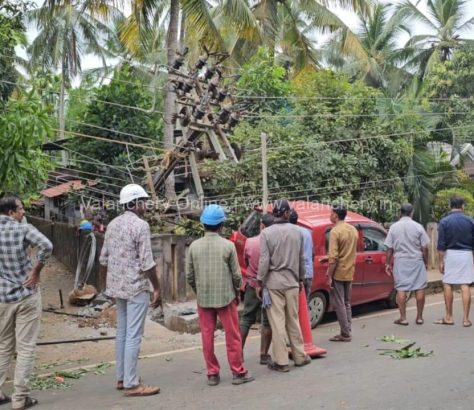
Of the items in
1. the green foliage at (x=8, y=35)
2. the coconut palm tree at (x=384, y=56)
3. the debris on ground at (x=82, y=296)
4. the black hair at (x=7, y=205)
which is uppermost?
the coconut palm tree at (x=384, y=56)

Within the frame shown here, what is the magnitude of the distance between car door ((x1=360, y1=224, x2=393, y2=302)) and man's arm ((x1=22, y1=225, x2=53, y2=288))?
523cm

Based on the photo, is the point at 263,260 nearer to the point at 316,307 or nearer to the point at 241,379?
the point at 241,379

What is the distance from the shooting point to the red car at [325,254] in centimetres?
817

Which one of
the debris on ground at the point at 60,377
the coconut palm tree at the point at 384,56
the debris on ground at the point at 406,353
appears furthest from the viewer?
the coconut palm tree at the point at 384,56

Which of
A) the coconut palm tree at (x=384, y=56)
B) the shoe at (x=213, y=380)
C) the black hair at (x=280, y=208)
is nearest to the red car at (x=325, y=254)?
the black hair at (x=280, y=208)

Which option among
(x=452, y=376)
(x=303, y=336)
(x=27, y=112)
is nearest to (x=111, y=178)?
(x=27, y=112)

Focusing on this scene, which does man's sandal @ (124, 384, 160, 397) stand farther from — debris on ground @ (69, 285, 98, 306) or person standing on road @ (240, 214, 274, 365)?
debris on ground @ (69, 285, 98, 306)

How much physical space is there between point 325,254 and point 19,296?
14.6 ft

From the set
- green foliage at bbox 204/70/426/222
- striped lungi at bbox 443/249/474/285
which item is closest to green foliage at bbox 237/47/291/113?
green foliage at bbox 204/70/426/222

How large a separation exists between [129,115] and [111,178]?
2148 mm

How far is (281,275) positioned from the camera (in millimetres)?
5973

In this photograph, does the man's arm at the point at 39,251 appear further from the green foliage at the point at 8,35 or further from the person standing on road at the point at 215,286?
the green foliage at the point at 8,35

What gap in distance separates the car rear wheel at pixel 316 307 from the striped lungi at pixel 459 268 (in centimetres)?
175

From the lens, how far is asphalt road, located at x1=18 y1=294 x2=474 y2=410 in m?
5.01
